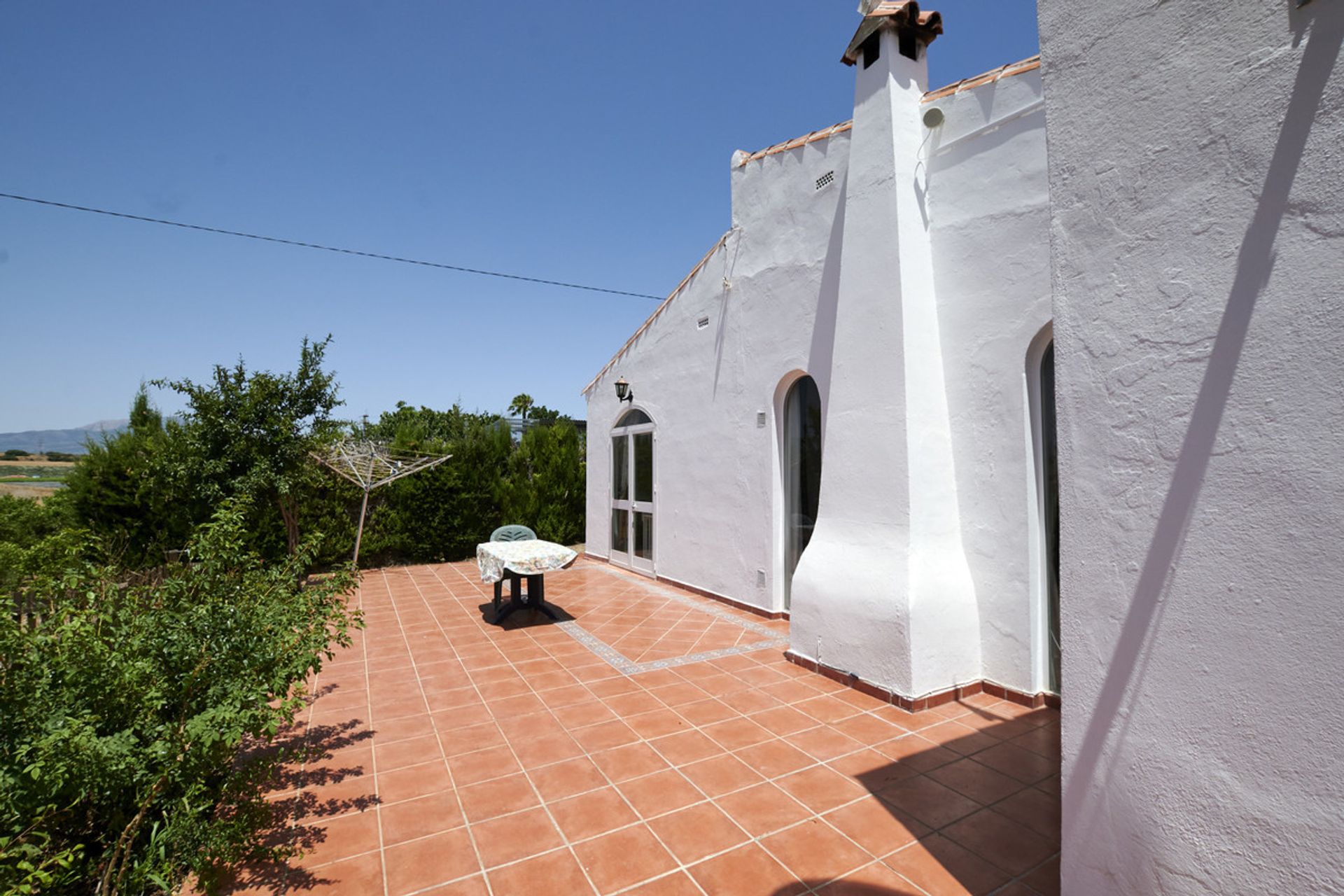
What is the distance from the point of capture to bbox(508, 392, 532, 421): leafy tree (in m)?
43.4

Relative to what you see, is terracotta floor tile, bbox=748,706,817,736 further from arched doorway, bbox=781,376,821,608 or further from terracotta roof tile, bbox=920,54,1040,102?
terracotta roof tile, bbox=920,54,1040,102

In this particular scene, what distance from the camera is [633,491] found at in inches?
434

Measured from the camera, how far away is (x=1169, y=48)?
6.95ft

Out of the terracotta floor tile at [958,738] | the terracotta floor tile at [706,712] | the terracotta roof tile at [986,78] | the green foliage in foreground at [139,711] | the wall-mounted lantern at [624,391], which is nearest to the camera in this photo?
the green foliage in foreground at [139,711]

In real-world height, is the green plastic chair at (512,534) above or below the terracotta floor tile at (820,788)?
above

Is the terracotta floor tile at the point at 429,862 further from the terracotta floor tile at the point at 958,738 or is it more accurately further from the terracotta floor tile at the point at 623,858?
the terracotta floor tile at the point at 958,738

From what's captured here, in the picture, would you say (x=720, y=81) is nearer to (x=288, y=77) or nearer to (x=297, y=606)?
(x=288, y=77)

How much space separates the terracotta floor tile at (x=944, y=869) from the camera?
8.87 feet

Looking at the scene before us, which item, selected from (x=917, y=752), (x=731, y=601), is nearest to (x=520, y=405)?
(x=731, y=601)

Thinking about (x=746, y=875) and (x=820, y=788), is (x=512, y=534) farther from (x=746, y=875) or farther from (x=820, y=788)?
(x=746, y=875)

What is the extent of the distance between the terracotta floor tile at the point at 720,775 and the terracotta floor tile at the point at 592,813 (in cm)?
50

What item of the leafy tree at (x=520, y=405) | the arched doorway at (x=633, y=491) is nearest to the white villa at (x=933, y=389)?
the arched doorway at (x=633, y=491)

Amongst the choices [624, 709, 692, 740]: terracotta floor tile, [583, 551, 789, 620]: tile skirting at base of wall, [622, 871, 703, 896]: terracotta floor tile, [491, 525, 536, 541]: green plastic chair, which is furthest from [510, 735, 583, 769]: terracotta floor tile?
[491, 525, 536, 541]: green plastic chair

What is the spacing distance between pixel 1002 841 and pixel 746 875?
4.65 ft
